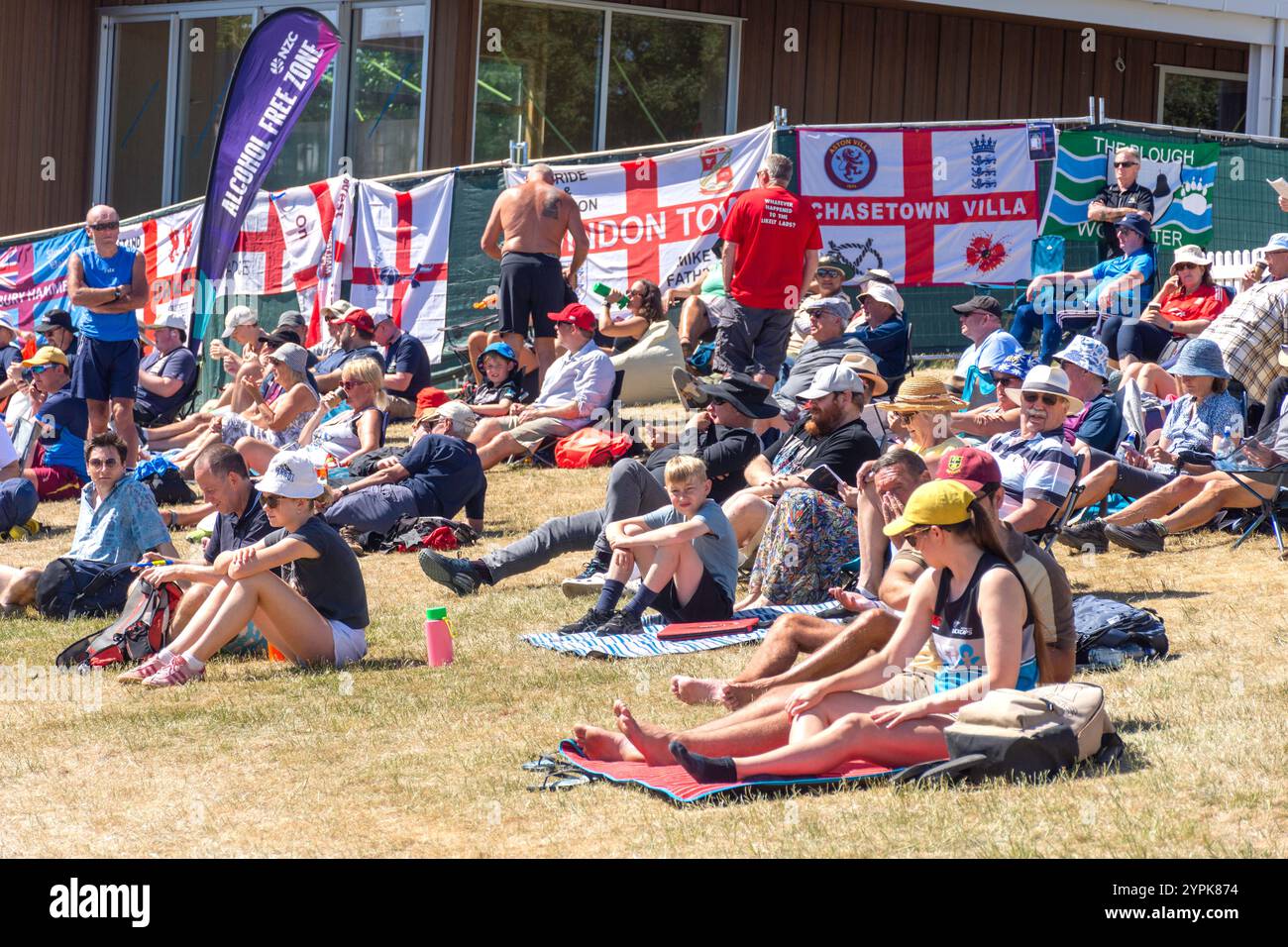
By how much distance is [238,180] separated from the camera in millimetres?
15945

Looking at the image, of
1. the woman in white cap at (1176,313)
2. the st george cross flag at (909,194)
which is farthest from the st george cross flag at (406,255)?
the woman in white cap at (1176,313)

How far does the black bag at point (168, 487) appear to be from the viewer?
1186 cm

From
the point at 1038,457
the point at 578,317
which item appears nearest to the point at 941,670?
the point at 1038,457

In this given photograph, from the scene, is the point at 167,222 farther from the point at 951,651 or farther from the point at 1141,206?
the point at 951,651

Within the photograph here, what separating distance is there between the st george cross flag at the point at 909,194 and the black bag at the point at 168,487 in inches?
213

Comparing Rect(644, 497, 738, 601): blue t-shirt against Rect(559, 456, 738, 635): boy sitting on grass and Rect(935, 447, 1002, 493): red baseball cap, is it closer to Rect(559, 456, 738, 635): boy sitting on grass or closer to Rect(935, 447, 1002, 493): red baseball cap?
Rect(559, 456, 738, 635): boy sitting on grass

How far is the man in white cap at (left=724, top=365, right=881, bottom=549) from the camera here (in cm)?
824

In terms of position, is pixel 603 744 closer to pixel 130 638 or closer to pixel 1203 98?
pixel 130 638

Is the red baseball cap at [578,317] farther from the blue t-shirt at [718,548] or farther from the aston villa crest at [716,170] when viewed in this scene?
the blue t-shirt at [718,548]

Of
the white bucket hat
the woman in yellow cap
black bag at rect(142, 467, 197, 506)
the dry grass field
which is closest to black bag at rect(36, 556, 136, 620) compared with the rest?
the dry grass field

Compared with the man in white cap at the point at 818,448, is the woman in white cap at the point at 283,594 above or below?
below

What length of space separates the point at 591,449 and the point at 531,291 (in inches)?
66.4

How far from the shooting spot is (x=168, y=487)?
39.0ft
